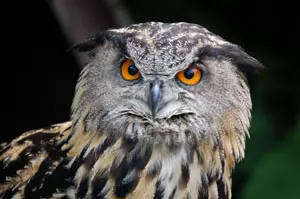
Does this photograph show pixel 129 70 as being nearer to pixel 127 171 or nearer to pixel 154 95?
pixel 154 95

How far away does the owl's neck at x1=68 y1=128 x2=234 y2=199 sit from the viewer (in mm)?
1876

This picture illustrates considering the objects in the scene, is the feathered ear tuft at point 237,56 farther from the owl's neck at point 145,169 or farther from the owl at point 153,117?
the owl's neck at point 145,169

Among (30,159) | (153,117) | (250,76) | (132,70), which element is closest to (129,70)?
(132,70)

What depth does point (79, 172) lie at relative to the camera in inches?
75.5

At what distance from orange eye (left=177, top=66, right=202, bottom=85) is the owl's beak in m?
0.07

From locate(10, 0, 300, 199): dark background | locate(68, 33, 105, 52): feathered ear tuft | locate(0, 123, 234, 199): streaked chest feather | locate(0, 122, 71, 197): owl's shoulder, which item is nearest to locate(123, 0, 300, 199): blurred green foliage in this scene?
locate(10, 0, 300, 199): dark background

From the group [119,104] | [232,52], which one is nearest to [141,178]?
[119,104]

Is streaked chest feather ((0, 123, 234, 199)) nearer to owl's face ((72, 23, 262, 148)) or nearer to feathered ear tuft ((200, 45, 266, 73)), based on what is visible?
owl's face ((72, 23, 262, 148))

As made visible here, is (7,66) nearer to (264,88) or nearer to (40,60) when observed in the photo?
(40,60)

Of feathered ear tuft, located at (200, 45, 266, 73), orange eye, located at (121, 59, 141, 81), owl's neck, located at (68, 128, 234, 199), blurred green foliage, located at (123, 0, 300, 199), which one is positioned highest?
orange eye, located at (121, 59, 141, 81)

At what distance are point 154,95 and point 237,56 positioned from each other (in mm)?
281

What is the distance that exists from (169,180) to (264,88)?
1.44 metres

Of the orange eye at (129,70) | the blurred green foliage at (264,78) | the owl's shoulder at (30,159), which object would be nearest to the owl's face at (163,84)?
the orange eye at (129,70)

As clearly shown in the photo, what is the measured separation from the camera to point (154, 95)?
180 centimetres
